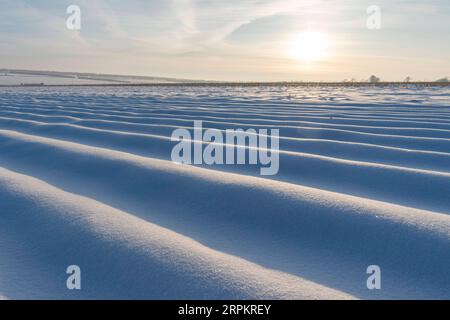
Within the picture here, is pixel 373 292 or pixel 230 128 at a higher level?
pixel 230 128

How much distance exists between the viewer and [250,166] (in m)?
2.13

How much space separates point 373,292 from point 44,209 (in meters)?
1.08

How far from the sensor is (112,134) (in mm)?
2992

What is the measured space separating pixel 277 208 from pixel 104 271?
2.00 ft

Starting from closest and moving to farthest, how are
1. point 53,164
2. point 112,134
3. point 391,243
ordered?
point 391,243
point 53,164
point 112,134

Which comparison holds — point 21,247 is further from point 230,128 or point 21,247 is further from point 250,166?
point 230,128

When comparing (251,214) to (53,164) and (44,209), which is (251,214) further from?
(53,164)
